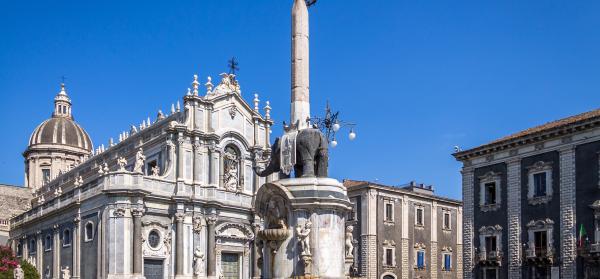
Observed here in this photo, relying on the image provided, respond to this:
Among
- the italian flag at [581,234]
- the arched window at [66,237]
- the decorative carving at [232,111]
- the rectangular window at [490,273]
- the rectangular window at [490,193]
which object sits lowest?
the rectangular window at [490,273]

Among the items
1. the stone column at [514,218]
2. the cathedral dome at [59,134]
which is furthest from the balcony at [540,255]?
the cathedral dome at [59,134]

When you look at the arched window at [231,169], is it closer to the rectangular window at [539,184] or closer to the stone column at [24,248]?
the stone column at [24,248]

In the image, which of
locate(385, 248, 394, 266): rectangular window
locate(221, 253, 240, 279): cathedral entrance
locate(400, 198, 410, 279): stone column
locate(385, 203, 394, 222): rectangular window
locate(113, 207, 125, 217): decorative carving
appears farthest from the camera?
locate(400, 198, 410, 279): stone column

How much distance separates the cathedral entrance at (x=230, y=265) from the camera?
1905 inches

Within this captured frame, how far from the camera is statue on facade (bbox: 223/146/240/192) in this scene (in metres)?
49.8

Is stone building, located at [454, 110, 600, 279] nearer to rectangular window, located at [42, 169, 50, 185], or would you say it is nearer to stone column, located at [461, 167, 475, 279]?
stone column, located at [461, 167, 475, 279]

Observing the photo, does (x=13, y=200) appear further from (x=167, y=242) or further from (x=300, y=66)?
(x=300, y=66)

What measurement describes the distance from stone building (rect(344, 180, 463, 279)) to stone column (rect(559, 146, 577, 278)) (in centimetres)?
1561

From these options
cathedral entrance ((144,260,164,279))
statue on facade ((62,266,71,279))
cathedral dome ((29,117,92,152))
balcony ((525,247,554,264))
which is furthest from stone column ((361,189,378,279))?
cathedral dome ((29,117,92,152))

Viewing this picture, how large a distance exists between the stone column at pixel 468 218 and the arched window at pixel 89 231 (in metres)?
22.5

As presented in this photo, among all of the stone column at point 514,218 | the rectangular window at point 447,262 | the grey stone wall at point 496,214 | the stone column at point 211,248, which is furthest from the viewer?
the rectangular window at point 447,262

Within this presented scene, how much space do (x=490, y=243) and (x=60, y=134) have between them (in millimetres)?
50516

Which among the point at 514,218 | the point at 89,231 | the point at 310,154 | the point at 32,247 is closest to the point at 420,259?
the point at 514,218

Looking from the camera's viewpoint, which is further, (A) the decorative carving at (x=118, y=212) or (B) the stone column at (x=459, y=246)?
(B) the stone column at (x=459, y=246)
